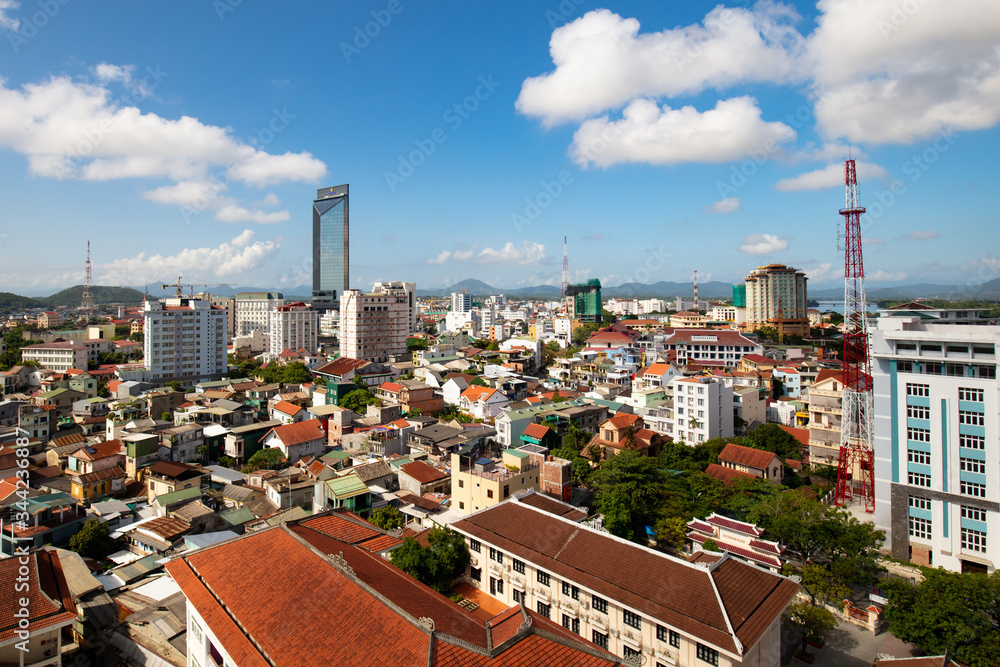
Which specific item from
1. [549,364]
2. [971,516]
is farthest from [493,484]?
[549,364]

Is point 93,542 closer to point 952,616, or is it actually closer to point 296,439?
point 296,439

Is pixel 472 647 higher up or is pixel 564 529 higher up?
pixel 472 647

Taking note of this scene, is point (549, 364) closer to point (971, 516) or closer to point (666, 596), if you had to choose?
point (971, 516)

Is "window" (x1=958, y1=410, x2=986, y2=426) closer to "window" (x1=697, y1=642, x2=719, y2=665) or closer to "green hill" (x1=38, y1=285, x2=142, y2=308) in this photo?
"window" (x1=697, y1=642, x2=719, y2=665)

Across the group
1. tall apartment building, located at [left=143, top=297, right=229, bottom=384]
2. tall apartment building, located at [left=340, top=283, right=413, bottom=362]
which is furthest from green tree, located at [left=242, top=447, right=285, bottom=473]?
tall apartment building, located at [left=340, top=283, right=413, bottom=362]

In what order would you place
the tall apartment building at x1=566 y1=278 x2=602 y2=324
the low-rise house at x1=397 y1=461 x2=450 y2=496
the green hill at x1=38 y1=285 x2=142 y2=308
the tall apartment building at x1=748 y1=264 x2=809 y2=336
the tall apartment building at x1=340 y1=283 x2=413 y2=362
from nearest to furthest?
the low-rise house at x1=397 y1=461 x2=450 y2=496, the tall apartment building at x1=340 y1=283 x2=413 y2=362, the tall apartment building at x1=748 y1=264 x2=809 y2=336, the tall apartment building at x1=566 y1=278 x2=602 y2=324, the green hill at x1=38 y1=285 x2=142 y2=308

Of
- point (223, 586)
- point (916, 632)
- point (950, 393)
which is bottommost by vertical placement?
point (916, 632)

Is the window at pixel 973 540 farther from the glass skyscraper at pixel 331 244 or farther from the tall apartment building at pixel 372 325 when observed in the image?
the glass skyscraper at pixel 331 244
